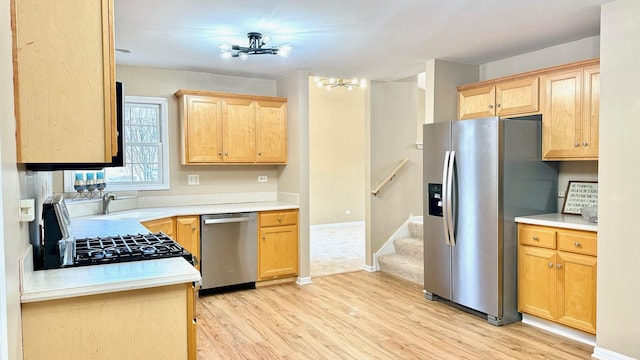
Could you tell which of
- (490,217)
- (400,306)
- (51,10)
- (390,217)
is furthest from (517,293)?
(51,10)

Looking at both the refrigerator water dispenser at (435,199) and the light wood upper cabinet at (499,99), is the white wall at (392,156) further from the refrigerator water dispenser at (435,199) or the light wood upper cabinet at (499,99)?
the refrigerator water dispenser at (435,199)

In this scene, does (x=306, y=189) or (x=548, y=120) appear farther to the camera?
(x=306, y=189)

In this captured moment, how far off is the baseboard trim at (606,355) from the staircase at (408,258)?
6.37 feet

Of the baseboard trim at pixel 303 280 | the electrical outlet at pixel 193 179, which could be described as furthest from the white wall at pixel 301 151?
the electrical outlet at pixel 193 179

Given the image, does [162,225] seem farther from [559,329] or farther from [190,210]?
[559,329]

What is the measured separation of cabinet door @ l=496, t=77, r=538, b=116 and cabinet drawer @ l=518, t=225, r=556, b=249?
3.39 feet

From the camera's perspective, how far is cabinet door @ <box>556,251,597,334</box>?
3.13 meters

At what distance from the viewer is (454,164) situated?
153 inches

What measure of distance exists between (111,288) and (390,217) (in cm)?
431

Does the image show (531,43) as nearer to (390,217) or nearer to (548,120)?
(548,120)

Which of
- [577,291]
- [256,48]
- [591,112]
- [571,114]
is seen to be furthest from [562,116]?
[256,48]

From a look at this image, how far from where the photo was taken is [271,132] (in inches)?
199

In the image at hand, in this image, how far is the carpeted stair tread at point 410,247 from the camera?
515 cm

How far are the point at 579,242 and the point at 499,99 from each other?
1.51 meters
